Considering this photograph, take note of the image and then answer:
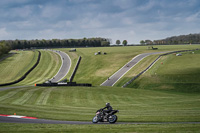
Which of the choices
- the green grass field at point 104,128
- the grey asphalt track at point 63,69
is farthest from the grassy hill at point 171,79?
the green grass field at point 104,128

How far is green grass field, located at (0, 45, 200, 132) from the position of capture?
69.6ft

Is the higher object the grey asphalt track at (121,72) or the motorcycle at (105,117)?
the motorcycle at (105,117)

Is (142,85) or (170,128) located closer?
(170,128)

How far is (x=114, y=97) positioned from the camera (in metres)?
46.5

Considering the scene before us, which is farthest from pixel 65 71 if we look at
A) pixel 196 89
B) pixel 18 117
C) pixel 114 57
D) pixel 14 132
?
pixel 14 132

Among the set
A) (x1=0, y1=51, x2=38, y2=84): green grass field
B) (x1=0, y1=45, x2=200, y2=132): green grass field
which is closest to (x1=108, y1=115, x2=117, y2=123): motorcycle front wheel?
(x1=0, y1=45, x2=200, y2=132): green grass field

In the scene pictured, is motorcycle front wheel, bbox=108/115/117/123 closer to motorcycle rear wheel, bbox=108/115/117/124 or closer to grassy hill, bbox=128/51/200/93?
motorcycle rear wheel, bbox=108/115/117/124

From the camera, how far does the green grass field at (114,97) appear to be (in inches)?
835

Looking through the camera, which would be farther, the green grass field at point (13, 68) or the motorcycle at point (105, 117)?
the green grass field at point (13, 68)

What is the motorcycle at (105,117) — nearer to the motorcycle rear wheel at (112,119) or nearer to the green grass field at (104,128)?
the motorcycle rear wheel at (112,119)

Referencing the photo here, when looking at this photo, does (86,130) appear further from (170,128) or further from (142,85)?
(142,85)

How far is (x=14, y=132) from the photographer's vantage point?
751 inches

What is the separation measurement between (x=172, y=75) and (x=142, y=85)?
10.7 metres

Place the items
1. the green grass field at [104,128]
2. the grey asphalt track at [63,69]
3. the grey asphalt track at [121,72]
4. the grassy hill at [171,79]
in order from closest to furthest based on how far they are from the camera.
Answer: the green grass field at [104,128] < the grassy hill at [171,79] < the grey asphalt track at [121,72] < the grey asphalt track at [63,69]
